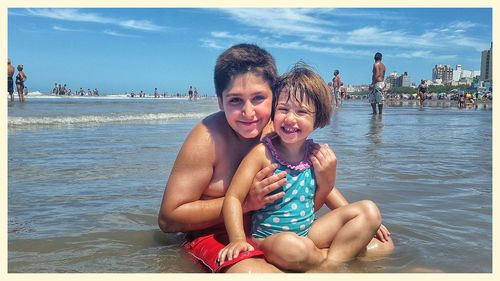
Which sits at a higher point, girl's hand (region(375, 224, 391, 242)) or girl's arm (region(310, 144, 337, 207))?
girl's arm (region(310, 144, 337, 207))

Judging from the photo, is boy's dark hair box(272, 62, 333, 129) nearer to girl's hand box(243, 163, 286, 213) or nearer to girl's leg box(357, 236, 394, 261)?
girl's hand box(243, 163, 286, 213)

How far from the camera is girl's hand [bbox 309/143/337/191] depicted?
104 inches

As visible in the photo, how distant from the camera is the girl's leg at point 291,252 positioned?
2238 mm

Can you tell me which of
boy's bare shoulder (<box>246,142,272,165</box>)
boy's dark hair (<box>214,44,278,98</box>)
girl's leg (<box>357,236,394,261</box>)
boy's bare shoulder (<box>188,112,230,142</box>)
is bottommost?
girl's leg (<box>357,236,394,261</box>)

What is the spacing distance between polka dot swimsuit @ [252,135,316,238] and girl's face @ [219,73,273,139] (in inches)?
5.1

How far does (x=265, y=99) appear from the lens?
260cm

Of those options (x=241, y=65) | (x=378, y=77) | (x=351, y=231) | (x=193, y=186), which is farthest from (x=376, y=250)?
(x=378, y=77)

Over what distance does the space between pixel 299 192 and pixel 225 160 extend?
1.48ft

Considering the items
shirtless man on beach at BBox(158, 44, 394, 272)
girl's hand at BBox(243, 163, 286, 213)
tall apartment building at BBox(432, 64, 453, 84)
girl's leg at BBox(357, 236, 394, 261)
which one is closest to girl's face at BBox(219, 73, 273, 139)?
shirtless man on beach at BBox(158, 44, 394, 272)

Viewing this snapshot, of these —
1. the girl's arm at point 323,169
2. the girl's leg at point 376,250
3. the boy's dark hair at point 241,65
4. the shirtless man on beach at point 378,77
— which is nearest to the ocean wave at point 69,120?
the shirtless man on beach at point 378,77

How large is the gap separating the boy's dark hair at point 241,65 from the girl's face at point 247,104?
3 cm

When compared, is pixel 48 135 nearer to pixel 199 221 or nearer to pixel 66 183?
pixel 66 183

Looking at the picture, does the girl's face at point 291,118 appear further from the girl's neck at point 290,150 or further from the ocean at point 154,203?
the ocean at point 154,203
